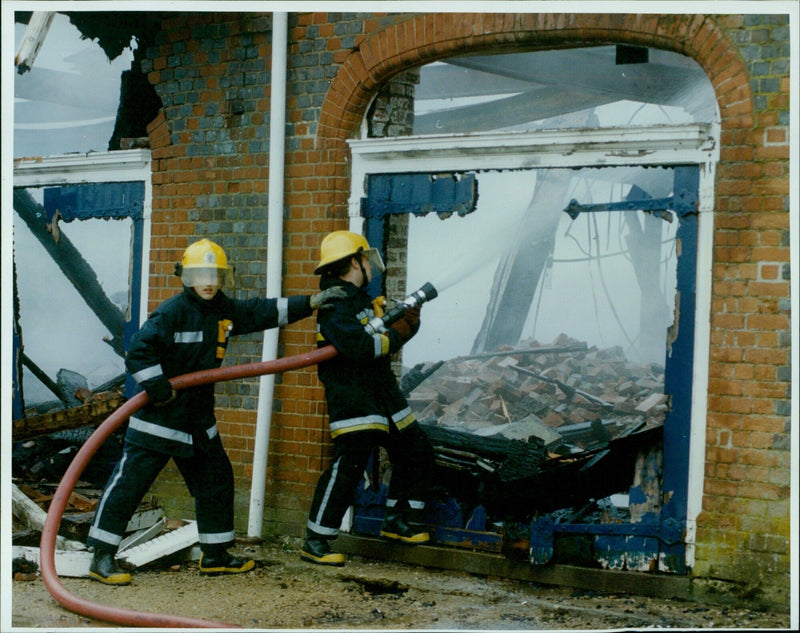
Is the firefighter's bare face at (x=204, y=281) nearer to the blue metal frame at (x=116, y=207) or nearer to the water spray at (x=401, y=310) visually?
the water spray at (x=401, y=310)

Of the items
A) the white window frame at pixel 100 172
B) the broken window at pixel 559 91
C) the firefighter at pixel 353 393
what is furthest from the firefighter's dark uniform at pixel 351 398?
the white window frame at pixel 100 172

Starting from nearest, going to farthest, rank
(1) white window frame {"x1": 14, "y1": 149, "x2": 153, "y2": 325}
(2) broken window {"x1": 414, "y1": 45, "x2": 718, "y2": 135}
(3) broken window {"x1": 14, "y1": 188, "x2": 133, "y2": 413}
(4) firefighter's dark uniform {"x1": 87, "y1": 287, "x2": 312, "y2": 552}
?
1. (4) firefighter's dark uniform {"x1": 87, "y1": 287, "x2": 312, "y2": 552}
2. (2) broken window {"x1": 414, "y1": 45, "x2": 718, "y2": 135}
3. (1) white window frame {"x1": 14, "y1": 149, "x2": 153, "y2": 325}
4. (3) broken window {"x1": 14, "y1": 188, "x2": 133, "y2": 413}

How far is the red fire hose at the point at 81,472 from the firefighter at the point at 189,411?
126 mm

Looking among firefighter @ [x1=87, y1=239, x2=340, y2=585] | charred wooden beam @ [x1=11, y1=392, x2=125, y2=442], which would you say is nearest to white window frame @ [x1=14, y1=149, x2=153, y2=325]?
charred wooden beam @ [x1=11, y1=392, x2=125, y2=442]

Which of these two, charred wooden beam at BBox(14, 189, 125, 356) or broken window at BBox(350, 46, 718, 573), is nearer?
broken window at BBox(350, 46, 718, 573)

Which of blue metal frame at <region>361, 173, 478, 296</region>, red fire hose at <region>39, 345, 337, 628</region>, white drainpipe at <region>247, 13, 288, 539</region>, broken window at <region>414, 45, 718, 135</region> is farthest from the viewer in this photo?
white drainpipe at <region>247, 13, 288, 539</region>

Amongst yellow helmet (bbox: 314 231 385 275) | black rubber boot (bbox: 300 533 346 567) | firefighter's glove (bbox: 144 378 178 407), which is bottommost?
black rubber boot (bbox: 300 533 346 567)

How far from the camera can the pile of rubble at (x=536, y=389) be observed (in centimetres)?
911

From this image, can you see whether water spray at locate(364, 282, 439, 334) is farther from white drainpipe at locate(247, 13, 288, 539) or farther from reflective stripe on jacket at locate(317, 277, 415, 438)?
white drainpipe at locate(247, 13, 288, 539)

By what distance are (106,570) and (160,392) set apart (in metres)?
1.11

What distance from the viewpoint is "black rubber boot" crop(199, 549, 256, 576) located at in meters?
5.73

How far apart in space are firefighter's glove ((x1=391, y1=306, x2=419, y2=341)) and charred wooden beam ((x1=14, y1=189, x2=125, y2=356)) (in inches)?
128

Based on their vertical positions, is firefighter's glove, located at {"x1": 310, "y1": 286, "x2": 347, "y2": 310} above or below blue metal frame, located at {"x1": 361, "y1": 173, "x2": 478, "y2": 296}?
below

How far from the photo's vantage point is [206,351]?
5.59 m
